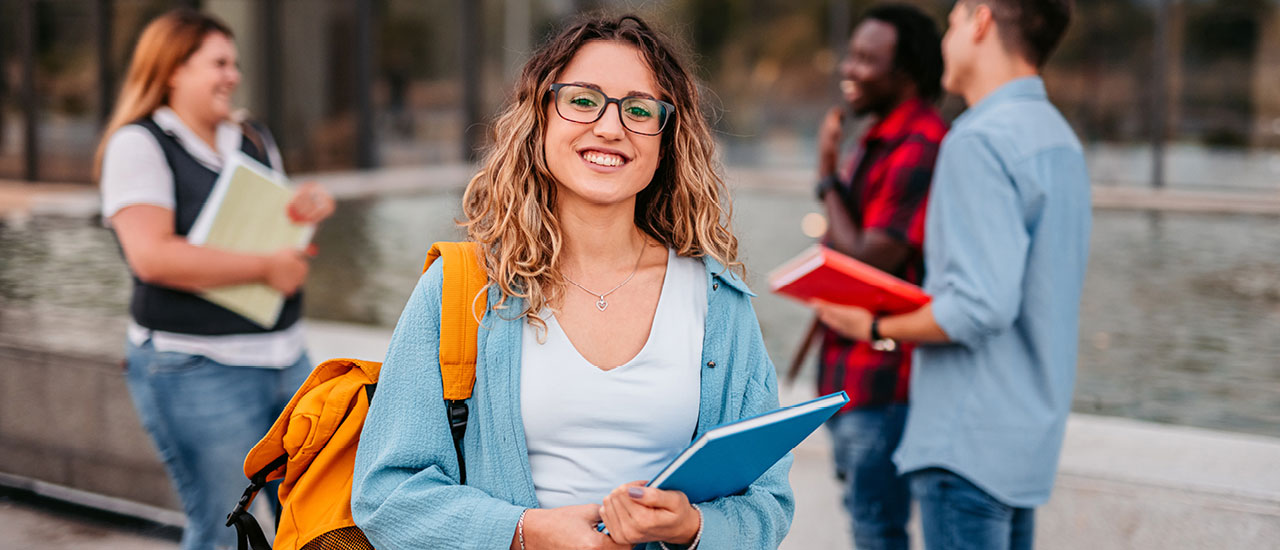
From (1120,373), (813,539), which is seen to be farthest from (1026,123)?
(1120,373)

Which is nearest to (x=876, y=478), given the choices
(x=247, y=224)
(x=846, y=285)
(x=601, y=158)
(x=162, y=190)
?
(x=846, y=285)

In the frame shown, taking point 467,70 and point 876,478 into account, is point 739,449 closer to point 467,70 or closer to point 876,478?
point 876,478

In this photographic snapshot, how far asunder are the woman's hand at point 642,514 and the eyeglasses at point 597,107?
23.0 inches

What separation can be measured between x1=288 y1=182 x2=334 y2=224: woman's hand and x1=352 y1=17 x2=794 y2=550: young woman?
5.00 ft

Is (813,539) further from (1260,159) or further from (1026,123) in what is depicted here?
(1260,159)

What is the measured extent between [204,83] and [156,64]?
0.48 feet

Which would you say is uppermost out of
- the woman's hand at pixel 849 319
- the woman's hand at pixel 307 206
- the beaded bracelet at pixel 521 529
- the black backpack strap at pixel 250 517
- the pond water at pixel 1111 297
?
the woman's hand at pixel 307 206

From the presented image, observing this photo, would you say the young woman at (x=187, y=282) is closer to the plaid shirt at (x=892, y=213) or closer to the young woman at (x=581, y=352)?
the young woman at (x=581, y=352)

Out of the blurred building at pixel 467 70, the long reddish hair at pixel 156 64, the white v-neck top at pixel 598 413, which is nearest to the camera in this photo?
the white v-neck top at pixel 598 413

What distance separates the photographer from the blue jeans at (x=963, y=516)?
2479 millimetres

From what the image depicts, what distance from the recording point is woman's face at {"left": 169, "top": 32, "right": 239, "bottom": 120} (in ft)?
10.3

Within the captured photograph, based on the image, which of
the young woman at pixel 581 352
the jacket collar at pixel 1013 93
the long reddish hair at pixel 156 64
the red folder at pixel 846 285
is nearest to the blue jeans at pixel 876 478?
the red folder at pixel 846 285

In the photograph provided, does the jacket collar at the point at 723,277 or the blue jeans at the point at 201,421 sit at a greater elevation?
the jacket collar at the point at 723,277

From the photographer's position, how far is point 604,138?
5.96 feet
